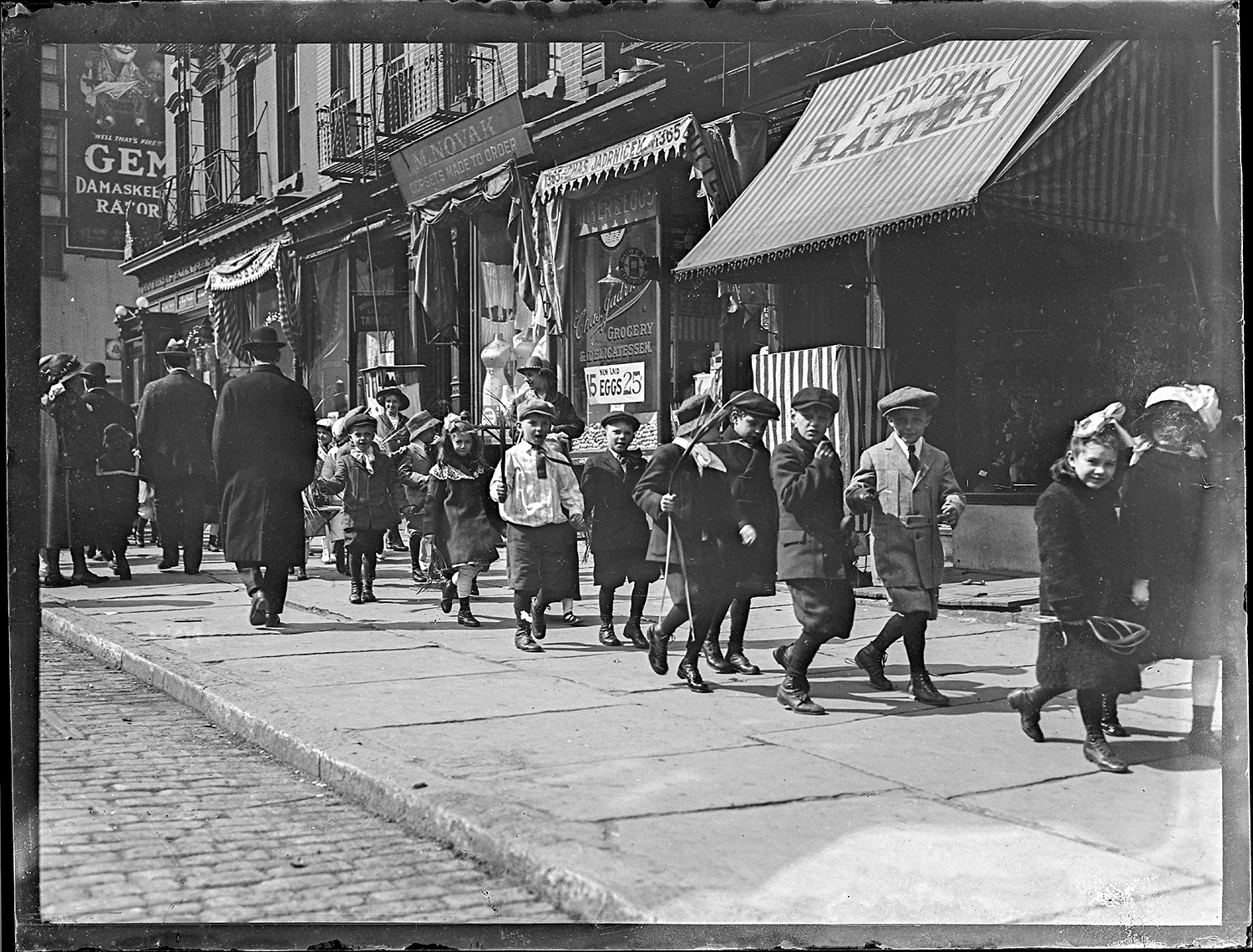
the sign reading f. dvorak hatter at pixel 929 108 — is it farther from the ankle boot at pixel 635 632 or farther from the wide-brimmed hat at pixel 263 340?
the wide-brimmed hat at pixel 263 340

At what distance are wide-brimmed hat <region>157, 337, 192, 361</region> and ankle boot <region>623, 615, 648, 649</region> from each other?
3.08 metres

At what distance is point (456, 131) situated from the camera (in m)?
5.81

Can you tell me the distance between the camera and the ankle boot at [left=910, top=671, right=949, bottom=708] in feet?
19.0

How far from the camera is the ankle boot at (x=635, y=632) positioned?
7609 millimetres

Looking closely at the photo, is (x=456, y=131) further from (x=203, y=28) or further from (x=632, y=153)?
(x=632, y=153)

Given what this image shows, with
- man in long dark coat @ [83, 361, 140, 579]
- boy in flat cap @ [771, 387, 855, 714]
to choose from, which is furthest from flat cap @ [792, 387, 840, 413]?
man in long dark coat @ [83, 361, 140, 579]

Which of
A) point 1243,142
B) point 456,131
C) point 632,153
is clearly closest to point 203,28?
point 456,131

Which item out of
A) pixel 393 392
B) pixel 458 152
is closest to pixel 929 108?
pixel 458 152

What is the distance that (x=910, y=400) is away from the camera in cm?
546

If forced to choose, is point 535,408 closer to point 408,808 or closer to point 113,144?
point 113,144

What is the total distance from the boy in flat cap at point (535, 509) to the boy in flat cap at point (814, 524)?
89.6 inches

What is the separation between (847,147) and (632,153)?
2994 millimetres

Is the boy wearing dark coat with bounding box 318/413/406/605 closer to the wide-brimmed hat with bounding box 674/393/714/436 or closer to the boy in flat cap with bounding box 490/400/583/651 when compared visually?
the boy in flat cap with bounding box 490/400/583/651

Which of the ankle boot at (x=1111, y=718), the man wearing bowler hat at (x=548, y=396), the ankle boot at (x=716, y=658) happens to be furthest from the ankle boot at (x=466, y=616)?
the ankle boot at (x=1111, y=718)
